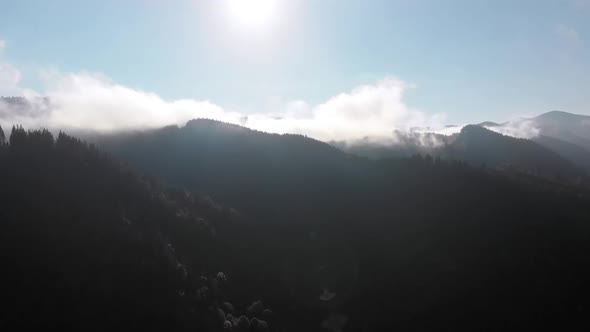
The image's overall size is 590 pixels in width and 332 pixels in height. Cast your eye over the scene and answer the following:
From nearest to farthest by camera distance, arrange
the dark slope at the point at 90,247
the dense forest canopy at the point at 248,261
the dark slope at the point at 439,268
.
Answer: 1. the dark slope at the point at 90,247
2. the dense forest canopy at the point at 248,261
3. the dark slope at the point at 439,268

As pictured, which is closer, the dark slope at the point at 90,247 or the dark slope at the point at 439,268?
the dark slope at the point at 90,247

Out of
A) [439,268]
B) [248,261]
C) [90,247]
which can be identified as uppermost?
[90,247]

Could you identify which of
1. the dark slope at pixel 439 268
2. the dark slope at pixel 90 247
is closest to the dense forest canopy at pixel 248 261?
the dark slope at pixel 90 247

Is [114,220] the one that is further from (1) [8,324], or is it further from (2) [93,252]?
(1) [8,324]

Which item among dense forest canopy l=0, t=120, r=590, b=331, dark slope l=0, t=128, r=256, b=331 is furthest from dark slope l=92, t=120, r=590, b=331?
dark slope l=0, t=128, r=256, b=331

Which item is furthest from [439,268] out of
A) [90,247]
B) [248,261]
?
[90,247]

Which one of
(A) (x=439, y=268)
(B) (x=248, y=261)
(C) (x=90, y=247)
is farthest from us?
(B) (x=248, y=261)

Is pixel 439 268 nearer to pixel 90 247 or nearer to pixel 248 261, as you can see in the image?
pixel 248 261

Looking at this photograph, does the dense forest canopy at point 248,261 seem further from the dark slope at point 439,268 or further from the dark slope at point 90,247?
the dark slope at point 439,268

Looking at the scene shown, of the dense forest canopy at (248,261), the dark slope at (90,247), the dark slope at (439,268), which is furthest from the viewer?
the dark slope at (439,268)
